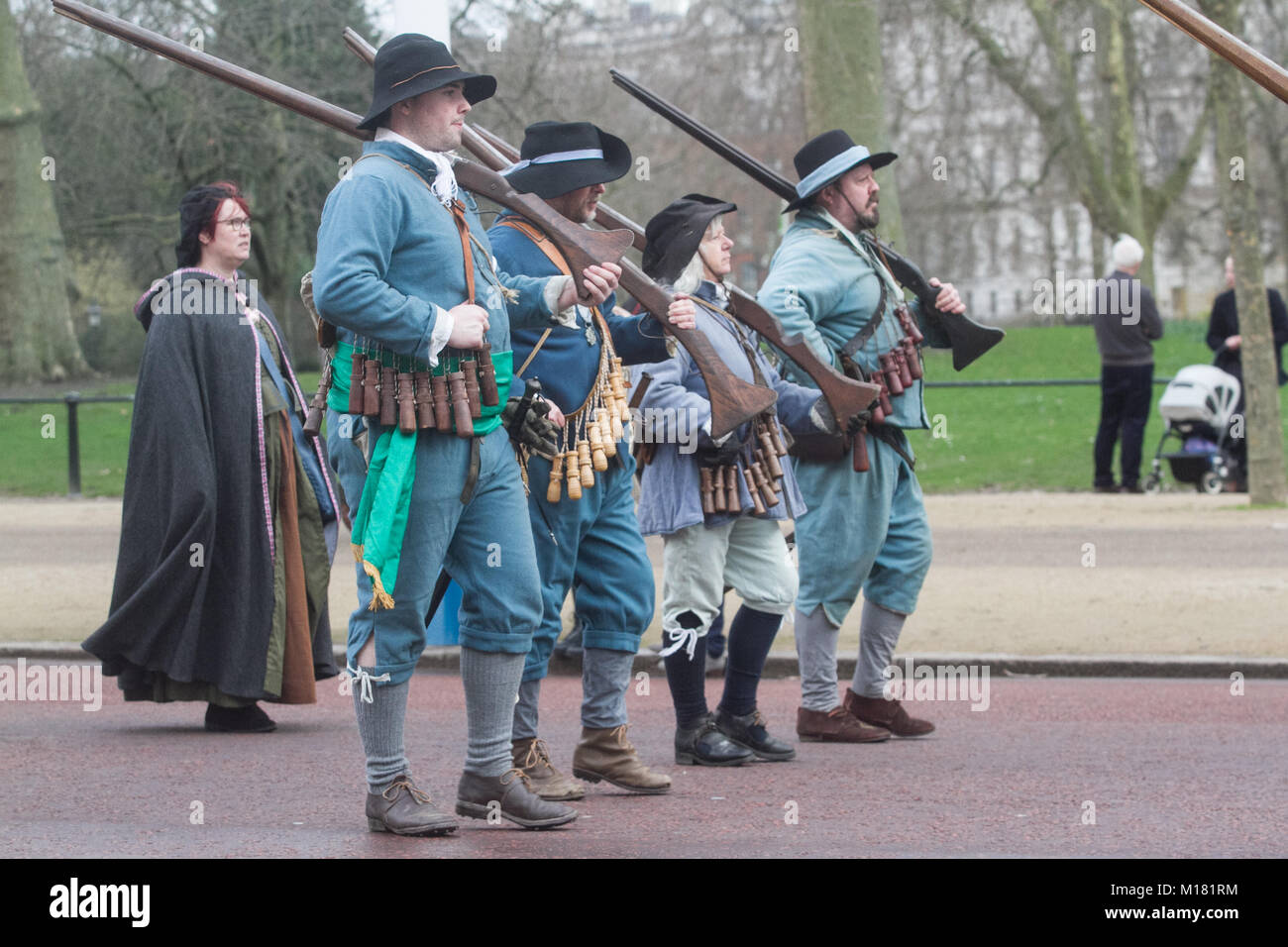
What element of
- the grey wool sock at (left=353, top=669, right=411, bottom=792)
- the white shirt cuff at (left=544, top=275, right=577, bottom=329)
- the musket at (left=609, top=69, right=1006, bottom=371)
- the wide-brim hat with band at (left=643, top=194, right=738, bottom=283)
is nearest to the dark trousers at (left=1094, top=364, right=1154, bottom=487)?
the musket at (left=609, top=69, right=1006, bottom=371)

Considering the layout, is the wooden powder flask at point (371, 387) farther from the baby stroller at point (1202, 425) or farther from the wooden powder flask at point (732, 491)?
the baby stroller at point (1202, 425)

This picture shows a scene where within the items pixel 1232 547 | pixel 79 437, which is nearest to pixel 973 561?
pixel 1232 547

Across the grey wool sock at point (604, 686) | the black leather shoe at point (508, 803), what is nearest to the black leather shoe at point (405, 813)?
A: the black leather shoe at point (508, 803)

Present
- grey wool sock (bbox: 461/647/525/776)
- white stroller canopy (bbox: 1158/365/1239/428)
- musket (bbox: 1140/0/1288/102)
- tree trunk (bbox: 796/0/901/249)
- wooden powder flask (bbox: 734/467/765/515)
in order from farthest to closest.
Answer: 1. tree trunk (bbox: 796/0/901/249)
2. white stroller canopy (bbox: 1158/365/1239/428)
3. wooden powder flask (bbox: 734/467/765/515)
4. grey wool sock (bbox: 461/647/525/776)
5. musket (bbox: 1140/0/1288/102)

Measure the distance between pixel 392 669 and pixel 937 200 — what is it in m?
36.7

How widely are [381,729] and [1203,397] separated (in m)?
11.7

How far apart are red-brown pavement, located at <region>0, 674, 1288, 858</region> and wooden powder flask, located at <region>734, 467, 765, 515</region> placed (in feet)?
2.76

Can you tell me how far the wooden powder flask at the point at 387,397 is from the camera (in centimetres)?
517

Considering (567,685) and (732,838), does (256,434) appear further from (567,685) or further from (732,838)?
(732,838)

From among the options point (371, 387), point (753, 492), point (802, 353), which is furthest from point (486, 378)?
point (802, 353)

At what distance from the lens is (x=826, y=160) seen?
7297 mm

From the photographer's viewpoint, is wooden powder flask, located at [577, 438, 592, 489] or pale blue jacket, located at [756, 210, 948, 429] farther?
pale blue jacket, located at [756, 210, 948, 429]

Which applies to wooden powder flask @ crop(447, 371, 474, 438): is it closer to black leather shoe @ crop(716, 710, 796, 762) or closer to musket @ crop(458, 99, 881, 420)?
musket @ crop(458, 99, 881, 420)

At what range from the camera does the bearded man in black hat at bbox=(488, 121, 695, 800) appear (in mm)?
5895
